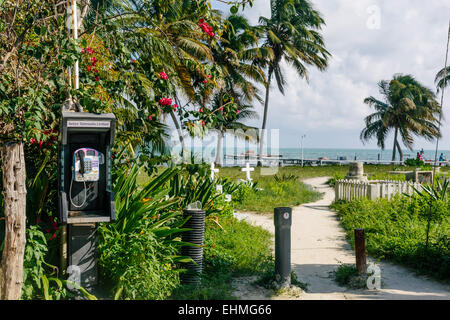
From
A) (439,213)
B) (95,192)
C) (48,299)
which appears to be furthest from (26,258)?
(439,213)

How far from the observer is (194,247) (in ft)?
17.3

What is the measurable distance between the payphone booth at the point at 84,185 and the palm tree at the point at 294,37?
24.4m

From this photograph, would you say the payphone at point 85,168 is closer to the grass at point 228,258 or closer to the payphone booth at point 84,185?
the payphone booth at point 84,185

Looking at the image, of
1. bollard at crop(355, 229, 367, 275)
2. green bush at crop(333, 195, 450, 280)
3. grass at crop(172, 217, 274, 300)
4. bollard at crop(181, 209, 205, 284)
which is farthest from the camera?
green bush at crop(333, 195, 450, 280)

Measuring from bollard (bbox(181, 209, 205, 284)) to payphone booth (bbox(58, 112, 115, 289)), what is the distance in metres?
1.10

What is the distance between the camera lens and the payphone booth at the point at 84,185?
173 inches

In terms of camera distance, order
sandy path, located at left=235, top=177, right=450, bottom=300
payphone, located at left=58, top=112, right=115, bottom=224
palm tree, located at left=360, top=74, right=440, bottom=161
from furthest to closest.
Answer: palm tree, located at left=360, top=74, right=440, bottom=161, sandy path, located at left=235, top=177, right=450, bottom=300, payphone, located at left=58, top=112, right=115, bottom=224

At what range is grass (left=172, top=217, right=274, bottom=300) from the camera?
4812 millimetres

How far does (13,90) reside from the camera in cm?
558

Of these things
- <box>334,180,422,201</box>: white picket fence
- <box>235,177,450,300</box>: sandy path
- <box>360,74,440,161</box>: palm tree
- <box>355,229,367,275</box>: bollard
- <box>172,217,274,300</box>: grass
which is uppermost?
<box>360,74,440,161</box>: palm tree

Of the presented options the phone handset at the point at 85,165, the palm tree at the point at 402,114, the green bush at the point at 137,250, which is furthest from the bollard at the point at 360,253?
the palm tree at the point at 402,114

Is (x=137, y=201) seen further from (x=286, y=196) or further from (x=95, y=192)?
(x=286, y=196)

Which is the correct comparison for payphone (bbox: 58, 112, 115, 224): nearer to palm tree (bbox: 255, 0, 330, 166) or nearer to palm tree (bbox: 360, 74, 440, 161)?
palm tree (bbox: 255, 0, 330, 166)

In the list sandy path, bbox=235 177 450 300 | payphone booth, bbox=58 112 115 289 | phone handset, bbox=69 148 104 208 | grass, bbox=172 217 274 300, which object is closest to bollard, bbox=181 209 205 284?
grass, bbox=172 217 274 300
